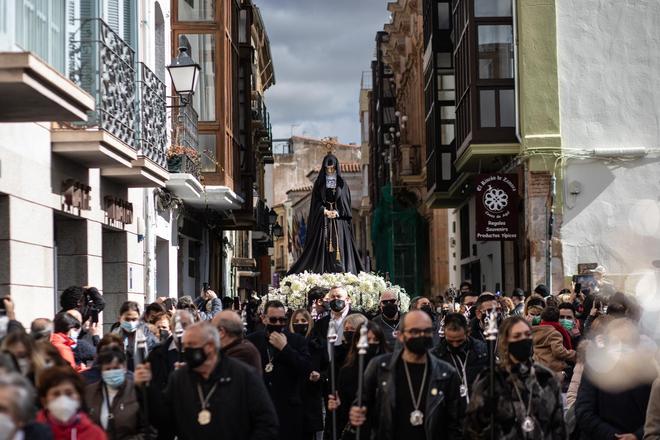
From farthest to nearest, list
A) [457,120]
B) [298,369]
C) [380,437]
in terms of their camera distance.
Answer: [457,120] → [298,369] → [380,437]

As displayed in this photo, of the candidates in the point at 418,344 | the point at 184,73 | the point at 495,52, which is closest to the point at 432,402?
the point at 418,344

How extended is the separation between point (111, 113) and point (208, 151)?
1194 centimetres

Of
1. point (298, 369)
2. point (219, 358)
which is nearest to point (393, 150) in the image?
point (298, 369)

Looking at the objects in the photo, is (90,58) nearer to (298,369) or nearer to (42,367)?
(298,369)

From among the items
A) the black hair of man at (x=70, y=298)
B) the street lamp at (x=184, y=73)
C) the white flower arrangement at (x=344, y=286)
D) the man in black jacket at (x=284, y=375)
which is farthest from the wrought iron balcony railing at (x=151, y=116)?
the man in black jacket at (x=284, y=375)

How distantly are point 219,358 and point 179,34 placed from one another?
1983 cm

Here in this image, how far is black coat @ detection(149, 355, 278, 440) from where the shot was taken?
26.7 ft

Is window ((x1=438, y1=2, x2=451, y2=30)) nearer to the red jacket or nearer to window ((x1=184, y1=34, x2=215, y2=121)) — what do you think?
window ((x1=184, y1=34, x2=215, y2=121))

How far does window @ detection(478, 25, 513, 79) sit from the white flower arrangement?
9814 mm

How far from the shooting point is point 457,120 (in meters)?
31.9

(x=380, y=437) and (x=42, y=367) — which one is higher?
(x=42, y=367)

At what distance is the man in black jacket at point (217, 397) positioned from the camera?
8133 mm

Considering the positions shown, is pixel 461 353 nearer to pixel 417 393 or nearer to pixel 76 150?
pixel 417 393

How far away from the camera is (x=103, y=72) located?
15.8m
